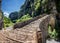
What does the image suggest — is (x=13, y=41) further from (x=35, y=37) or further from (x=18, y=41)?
(x=35, y=37)

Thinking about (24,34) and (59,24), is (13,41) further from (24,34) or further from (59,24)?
(59,24)

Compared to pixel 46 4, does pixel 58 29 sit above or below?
below

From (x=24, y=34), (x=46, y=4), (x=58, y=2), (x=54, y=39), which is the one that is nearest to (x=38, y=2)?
(x=46, y=4)

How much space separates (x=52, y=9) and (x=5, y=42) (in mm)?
18647

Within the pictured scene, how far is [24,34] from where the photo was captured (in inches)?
127

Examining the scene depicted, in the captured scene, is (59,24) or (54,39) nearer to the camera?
(54,39)

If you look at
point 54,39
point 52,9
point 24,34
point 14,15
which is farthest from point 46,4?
point 14,15

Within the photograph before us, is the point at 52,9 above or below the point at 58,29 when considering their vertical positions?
above

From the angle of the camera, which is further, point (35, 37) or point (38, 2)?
point (38, 2)

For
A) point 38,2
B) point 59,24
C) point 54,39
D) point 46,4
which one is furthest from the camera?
point 38,2

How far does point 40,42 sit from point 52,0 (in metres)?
17.8

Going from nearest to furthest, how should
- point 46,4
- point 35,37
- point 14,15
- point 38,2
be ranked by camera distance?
point 35,37 < point 46,4 < point 38,2 < point 14,15

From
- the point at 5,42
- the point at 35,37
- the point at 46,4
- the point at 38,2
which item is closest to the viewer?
the point at 5,42

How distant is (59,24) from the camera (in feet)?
66.9
